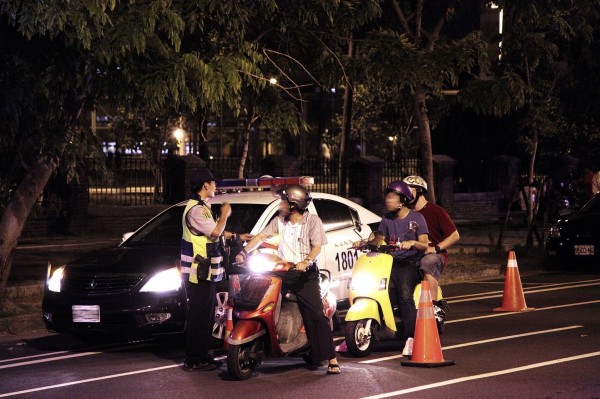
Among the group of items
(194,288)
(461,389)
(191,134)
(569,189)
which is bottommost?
(461,389)

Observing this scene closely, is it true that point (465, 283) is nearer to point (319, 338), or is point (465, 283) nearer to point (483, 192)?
point (319, 338)

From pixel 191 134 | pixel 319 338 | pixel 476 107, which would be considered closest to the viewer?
pixel 319 338

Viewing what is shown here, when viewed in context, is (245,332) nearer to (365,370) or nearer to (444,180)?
(365,370)

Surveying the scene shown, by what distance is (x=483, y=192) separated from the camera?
115 ft

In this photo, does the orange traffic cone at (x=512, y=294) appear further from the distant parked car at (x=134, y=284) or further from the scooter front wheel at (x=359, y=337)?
the scooter front wheel at (x=359, y=337)

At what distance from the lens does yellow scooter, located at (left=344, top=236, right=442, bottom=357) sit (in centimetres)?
1127

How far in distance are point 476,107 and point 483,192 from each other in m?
15.0

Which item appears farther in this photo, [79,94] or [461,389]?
[79,94]

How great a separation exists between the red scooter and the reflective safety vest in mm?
273

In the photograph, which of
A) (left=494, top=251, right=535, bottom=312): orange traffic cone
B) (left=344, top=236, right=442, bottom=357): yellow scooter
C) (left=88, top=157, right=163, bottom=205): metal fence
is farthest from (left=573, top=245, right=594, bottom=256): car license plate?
(left=88, top=157, right=163, bottom=205): metal fence

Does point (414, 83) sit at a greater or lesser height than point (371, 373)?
greater

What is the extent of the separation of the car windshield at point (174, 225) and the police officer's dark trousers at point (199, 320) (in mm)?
2040

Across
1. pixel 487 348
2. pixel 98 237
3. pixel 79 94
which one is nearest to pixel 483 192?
pixel 98 237

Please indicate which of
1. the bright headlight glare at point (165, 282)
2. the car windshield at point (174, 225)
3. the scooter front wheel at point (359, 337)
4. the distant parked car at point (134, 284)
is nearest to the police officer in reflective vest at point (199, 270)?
the distant parked car at point (134, 284)
